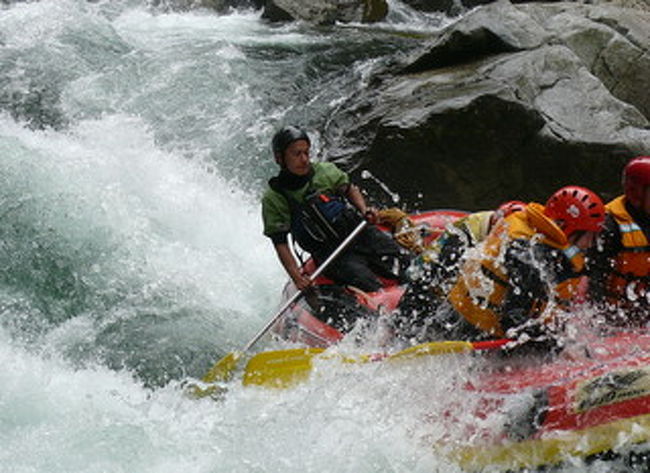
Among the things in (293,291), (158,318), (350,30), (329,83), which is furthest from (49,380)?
(350,30)

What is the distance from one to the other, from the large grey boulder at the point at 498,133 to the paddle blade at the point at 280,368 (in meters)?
3.14

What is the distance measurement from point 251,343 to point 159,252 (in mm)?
1951

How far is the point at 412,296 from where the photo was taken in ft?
14.1

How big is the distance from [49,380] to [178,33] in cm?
798

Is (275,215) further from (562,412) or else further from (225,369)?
(562,412)

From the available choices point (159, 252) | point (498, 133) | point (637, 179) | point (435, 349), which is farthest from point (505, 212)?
point (159, 252)

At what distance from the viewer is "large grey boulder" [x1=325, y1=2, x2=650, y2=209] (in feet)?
22.6

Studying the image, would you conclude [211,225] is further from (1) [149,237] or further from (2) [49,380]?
(2) [49,380]

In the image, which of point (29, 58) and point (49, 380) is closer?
point (49, 380)

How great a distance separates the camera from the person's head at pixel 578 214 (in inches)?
141

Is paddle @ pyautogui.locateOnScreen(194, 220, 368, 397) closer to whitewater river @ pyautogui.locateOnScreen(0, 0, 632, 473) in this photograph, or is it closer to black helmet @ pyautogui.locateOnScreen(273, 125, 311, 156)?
whitewater river @ pyautogui.locateOnScreen(0, 0, 632, 473)

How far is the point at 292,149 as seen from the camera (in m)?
4.87

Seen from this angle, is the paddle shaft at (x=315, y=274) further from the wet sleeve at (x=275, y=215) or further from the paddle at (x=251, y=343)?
the wet sleeve at (x=275, y=215)

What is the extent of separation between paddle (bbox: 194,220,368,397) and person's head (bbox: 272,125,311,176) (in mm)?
544
